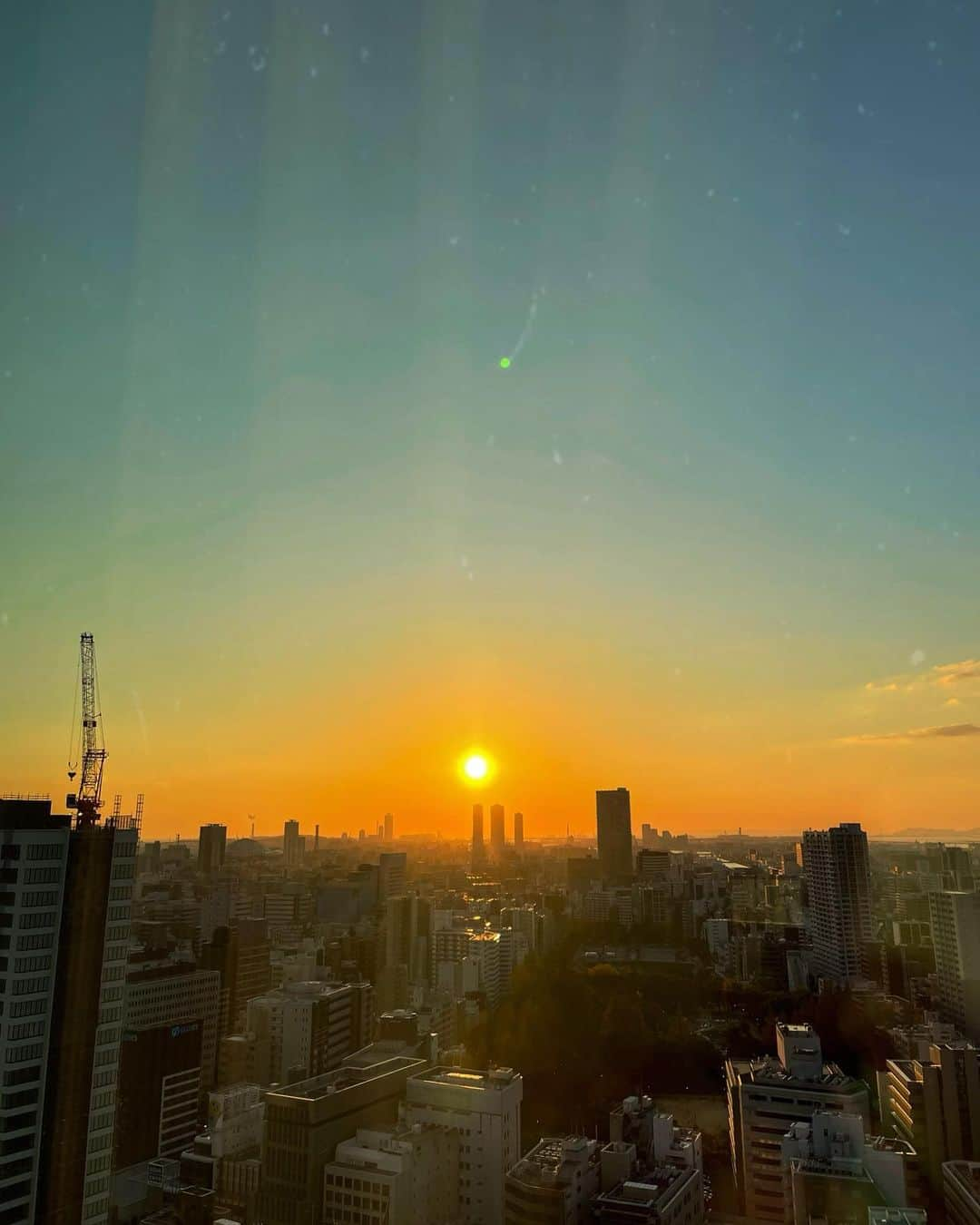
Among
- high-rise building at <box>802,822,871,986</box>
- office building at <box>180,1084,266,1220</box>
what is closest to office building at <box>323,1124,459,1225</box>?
office building at <box>180,1084,266,1220</box>

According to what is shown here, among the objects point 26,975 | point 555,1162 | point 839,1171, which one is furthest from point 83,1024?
point 839,1171

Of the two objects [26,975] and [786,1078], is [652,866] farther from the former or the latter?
[26,975]

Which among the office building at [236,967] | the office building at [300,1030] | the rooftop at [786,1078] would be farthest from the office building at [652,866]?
the rooftop at [786,1078]

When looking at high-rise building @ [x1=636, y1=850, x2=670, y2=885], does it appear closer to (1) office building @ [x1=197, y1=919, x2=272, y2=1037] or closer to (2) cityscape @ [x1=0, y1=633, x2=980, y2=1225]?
(2) cityscape @ [x1=0, y1=633, x2=980, y2=1225]

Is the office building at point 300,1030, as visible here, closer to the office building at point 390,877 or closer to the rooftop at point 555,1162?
the rooftop at point 555,1162

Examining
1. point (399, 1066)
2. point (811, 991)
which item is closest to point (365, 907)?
point (811, 991)

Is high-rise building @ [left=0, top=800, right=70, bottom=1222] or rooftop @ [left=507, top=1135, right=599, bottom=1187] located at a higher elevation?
high-rise building @ [left=0, top=800, right=70, bottom=1222]
